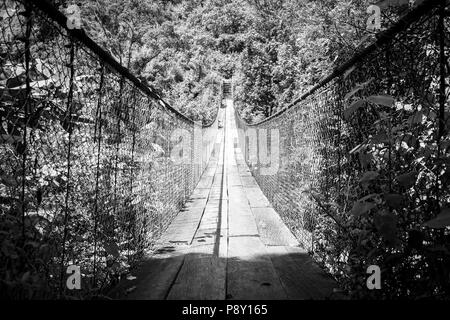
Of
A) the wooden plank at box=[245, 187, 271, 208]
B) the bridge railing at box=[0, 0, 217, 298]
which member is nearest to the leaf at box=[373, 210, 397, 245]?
the bridge railing at box=[0, 0, 217, 298]

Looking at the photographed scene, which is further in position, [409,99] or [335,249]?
[335,249]

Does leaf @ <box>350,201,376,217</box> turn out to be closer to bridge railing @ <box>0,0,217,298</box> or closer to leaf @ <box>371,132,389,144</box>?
leaf @ <box>371,132,389,144</box>

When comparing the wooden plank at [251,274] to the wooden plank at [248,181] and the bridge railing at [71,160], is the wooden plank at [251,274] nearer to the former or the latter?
the bridge railing at [71,160]

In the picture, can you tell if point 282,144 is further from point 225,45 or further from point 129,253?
point 225,45

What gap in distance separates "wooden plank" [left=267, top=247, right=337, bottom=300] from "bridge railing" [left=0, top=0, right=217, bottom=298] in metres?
0.76

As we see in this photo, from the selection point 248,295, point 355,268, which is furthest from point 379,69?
point 248,295

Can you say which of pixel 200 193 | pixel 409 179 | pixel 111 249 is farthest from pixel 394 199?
pixel 200 193

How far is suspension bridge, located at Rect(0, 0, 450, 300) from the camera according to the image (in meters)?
0.85

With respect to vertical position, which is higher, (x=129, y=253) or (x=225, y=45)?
(x=225, y=45)

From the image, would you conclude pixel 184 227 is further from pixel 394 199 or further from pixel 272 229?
pixel 394 199

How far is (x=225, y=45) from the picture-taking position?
35.9 m

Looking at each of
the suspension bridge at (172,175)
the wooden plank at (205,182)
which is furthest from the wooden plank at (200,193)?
the suspension bridge at (172,175)

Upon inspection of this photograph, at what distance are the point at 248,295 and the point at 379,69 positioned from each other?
1001 millimetres
